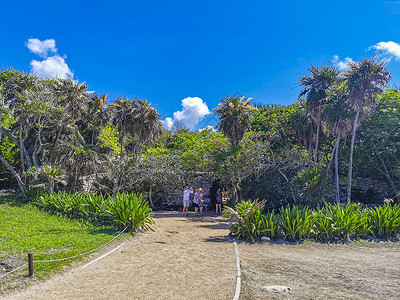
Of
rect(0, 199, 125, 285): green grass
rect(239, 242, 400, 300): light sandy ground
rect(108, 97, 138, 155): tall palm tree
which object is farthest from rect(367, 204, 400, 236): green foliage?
rect(108, 97, 138, 155): tall palm tree

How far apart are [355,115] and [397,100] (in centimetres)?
402

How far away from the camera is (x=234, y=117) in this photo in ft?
62.2

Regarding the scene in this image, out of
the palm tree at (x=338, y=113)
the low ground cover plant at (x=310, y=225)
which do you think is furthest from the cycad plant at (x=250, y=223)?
the palm tree at (x=338, y=113)

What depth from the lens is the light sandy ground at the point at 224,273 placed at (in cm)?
484

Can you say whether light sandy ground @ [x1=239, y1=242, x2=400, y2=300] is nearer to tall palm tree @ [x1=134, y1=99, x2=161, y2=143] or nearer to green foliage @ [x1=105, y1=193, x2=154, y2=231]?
green foliage @ [x1=105, y1=193, x2=154, y2=231]

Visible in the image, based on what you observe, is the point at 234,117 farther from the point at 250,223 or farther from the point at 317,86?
the point at 250,223

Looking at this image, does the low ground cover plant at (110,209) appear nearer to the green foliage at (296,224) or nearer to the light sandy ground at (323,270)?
the light sandy ground at (323,270)

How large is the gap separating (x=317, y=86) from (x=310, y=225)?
34.3 ft

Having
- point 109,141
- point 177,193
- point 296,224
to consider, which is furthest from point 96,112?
point 296,224

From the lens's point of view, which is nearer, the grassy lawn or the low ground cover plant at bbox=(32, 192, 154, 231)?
the grassy lawn

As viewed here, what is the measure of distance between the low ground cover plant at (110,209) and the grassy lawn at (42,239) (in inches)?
16.5

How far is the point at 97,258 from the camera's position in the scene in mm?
6934

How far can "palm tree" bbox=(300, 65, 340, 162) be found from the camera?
17266mm

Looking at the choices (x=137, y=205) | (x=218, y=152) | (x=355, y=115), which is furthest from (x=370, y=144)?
(x=137, y=205)
